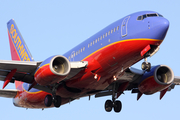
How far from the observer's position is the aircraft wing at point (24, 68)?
2584cm

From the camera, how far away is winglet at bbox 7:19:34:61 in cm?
3628

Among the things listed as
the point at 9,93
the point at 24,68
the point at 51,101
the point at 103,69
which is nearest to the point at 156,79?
the point at 103,69

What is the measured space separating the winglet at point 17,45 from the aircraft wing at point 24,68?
665 centimetres

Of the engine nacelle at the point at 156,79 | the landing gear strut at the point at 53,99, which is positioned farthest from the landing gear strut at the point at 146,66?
the landing gear strut at the point at 53,99

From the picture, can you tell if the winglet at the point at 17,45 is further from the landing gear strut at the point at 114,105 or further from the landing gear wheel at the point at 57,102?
the landing gear strut at the point at 114,105

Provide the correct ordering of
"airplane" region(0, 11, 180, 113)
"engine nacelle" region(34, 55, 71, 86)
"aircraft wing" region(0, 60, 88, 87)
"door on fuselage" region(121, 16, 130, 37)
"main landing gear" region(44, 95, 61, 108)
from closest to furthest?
"airplane" region(0, 11, 180, 113) → "door on fuselage" region(121, 16, 130, 37) → "engine nacelle" region(34, 55, 71, 86) → "aircraft wing" region(0, 60, 88, 87) → "main landing gear" region(44, 95, 61, 108)

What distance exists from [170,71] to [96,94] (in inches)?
287

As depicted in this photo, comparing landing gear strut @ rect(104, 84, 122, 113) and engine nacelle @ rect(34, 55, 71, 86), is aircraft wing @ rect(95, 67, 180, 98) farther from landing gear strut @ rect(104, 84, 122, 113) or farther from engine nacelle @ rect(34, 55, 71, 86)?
engine nacelle @ rect(34, 55, 71, 86)

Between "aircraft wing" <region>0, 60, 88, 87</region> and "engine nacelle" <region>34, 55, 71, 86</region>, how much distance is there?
0.66m

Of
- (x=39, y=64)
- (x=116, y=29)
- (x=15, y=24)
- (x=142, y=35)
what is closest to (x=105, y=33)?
(x=116, y=29)

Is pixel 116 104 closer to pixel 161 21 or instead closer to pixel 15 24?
pixel 161 21

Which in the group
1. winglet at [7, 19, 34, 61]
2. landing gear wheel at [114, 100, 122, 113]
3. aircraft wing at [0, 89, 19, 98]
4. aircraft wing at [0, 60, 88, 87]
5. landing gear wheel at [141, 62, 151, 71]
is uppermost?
Result: winglet at [7, 19, 34, 61]

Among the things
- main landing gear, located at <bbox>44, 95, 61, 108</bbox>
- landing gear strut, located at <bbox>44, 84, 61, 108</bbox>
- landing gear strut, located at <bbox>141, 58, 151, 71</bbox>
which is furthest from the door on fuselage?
main landing gear, located at <bbox>44, 95, 61, 108</bbox>

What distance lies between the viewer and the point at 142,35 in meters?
23.0
